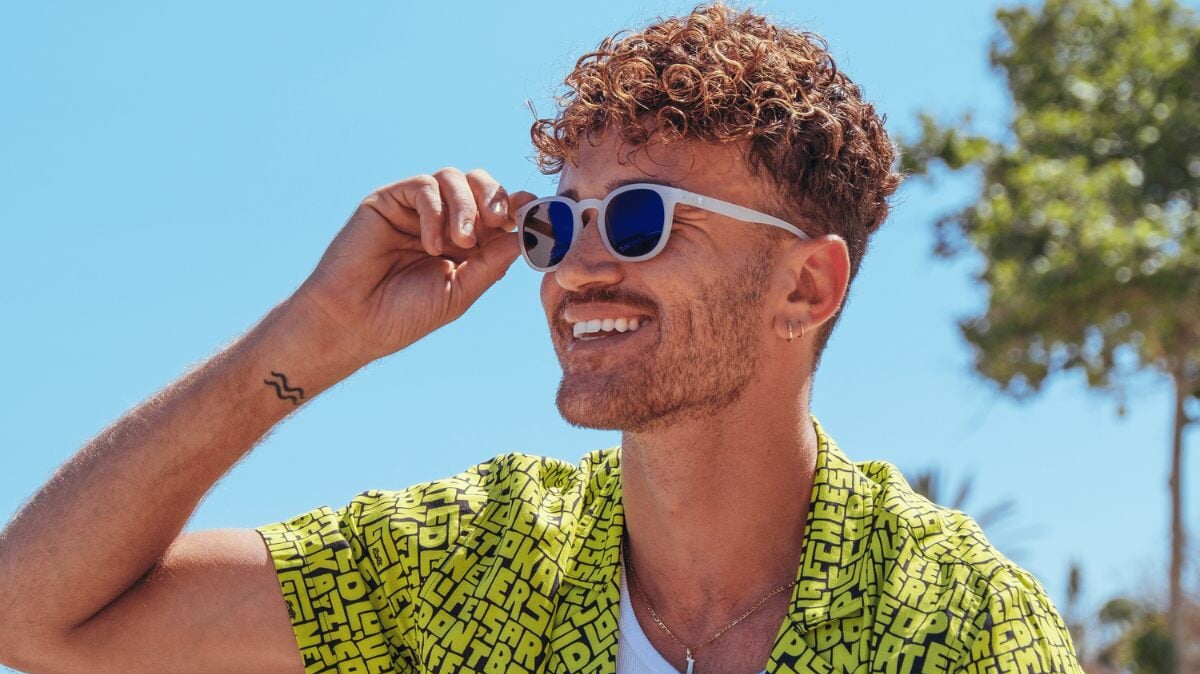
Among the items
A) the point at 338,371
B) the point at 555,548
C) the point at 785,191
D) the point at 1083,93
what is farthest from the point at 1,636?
the point at 1083,93

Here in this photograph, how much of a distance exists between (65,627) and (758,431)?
1.76 meters

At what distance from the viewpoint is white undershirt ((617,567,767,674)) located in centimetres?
356

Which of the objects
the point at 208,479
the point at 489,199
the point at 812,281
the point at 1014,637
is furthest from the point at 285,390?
the point at 1014,637

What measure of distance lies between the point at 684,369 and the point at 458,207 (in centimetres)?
69

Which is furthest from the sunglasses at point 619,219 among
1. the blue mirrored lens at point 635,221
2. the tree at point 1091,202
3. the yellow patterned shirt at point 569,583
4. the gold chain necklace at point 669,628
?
the tree at point 1091,202

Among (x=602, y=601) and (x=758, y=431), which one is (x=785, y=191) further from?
(x=602, y=601)

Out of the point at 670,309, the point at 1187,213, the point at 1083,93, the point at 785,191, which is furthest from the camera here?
the point at 1083,93

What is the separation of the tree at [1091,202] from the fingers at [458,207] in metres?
12.5

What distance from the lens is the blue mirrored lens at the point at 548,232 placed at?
3717 mm

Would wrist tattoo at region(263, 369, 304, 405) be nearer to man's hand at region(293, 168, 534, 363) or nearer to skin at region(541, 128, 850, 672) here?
man's hand at region(293, 168, 534, 363)

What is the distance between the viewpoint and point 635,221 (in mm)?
3631

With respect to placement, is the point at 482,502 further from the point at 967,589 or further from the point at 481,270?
the point at 967,589

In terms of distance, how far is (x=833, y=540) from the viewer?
3.62m

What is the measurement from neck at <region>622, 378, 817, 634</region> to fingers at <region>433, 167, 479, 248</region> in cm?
65
